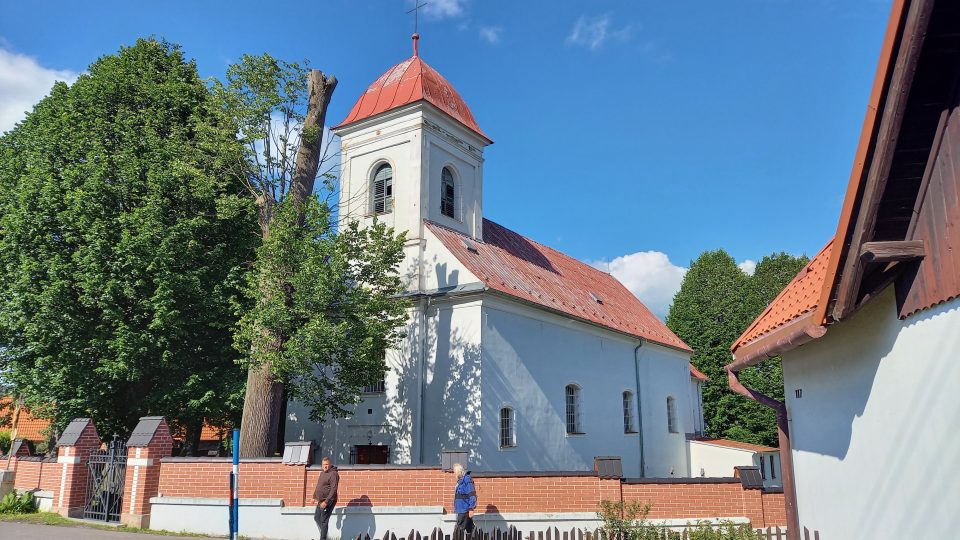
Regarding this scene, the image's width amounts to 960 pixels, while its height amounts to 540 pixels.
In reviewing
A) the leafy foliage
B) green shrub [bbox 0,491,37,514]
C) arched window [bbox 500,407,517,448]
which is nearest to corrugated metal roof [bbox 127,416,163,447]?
the leafy foliage

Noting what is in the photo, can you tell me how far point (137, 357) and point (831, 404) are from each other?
1568 cm

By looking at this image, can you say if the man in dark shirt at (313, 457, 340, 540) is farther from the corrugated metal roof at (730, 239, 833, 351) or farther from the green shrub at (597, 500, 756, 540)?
the corrugated metal roof at (730, 239, 833, 351)

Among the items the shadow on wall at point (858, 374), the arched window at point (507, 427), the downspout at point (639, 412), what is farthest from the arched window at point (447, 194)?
the shadow on wall at point (858, 374)

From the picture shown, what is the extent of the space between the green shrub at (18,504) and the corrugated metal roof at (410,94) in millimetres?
13423

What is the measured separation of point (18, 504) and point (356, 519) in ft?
27.9

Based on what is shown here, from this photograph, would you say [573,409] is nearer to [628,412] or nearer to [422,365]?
[628,412]

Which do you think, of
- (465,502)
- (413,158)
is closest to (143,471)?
(465,502)

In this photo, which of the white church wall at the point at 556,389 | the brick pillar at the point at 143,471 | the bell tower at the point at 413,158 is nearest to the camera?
the brick pillar at the point at 143,471

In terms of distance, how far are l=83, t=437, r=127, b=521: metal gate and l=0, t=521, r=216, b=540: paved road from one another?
100 cm

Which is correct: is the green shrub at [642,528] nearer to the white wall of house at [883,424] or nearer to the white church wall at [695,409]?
the white wall of house at [883,424]

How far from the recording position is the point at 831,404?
643cm

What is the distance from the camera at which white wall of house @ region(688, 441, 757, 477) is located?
28250mm

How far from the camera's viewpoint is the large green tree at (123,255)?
53.3 feet

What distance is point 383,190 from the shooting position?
2102 cm
